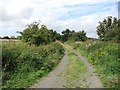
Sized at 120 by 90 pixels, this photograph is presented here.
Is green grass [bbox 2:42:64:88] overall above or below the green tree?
below

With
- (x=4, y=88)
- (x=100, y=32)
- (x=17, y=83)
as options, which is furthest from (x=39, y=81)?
(x=100, y=32)

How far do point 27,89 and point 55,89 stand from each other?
1110 mm

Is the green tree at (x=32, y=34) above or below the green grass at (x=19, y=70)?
above

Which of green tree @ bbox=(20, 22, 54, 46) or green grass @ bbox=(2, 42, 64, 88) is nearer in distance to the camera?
green grass @ bbox=(2, 42, 64, 88)

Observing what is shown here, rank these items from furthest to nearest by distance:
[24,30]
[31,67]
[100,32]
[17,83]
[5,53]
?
[100,32] < [24,30] < [31,67] < [5,53] < [17,83]

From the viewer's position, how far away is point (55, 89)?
39.4 ft

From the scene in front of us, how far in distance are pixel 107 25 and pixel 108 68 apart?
52.0 metres

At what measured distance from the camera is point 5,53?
15273 millimetres

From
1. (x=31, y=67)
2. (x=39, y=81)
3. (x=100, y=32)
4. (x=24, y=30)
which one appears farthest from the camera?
(x=100, y=32)

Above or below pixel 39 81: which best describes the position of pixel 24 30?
above

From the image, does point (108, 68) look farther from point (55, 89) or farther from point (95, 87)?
point (55, 89)

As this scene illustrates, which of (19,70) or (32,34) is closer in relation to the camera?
(19,70)

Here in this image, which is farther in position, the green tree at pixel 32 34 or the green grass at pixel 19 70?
the green tree at pixel 32 34

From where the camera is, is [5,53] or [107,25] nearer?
[5,53]
